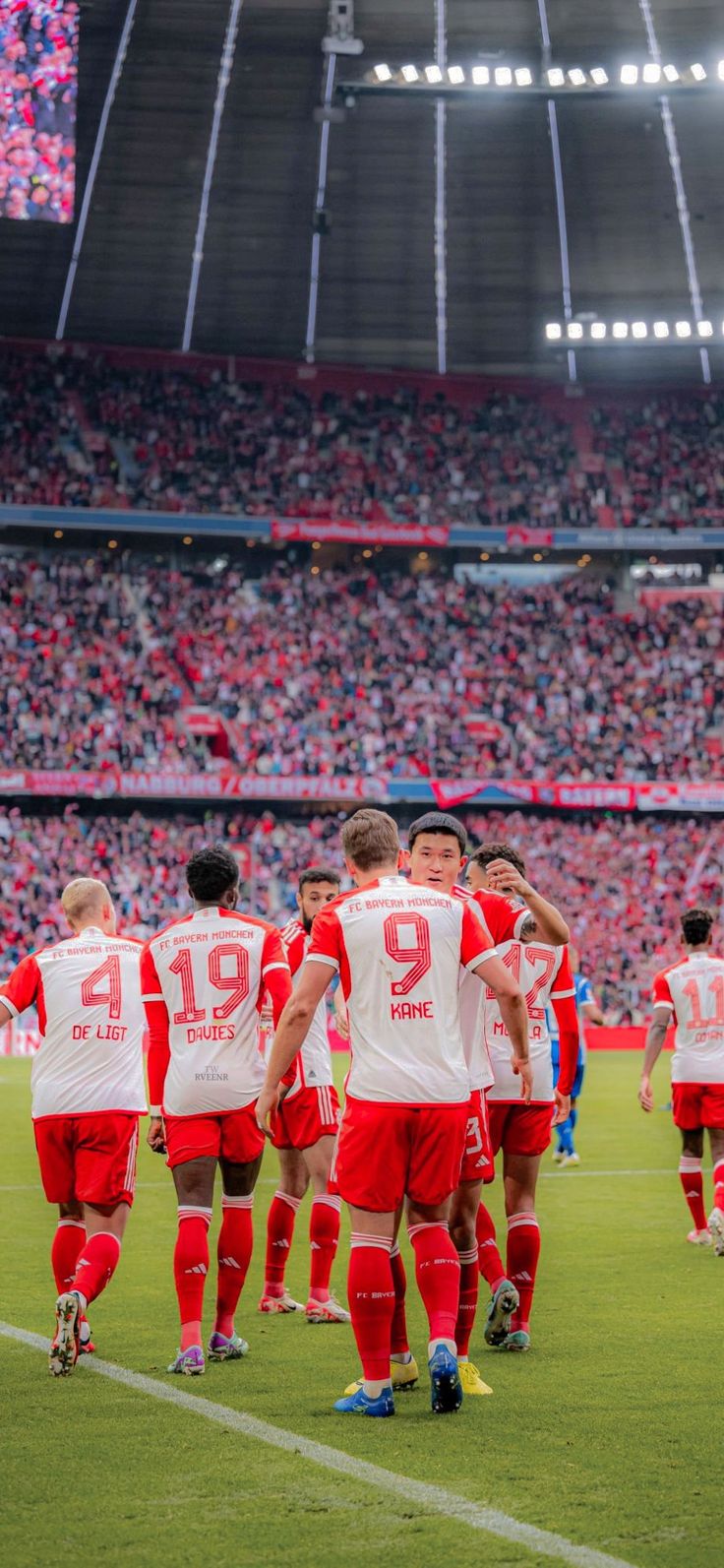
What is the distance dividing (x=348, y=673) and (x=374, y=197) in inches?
444

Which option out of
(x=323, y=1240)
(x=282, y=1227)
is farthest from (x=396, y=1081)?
(x=282, y=1227)

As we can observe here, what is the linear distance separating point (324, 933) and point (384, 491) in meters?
37.8

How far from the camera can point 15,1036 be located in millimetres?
29203

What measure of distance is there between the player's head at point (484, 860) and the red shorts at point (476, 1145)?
1.02 meters

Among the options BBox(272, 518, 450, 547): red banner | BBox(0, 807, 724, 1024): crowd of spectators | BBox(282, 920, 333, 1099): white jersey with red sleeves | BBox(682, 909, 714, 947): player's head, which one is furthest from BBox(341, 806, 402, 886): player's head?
BBox(272, 518, 450, 547): red banner

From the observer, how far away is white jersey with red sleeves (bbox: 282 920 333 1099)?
28.7ft

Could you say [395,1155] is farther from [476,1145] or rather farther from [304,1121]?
[304,1121]

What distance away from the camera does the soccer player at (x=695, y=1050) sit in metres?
10.7

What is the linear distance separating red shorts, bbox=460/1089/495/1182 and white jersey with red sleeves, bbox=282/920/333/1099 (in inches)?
78.0

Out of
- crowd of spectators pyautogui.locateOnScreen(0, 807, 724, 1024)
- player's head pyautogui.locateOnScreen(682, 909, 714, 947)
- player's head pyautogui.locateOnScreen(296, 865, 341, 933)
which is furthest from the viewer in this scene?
crowd of spectators pyautogui.locateOnScreen(0, 807, 724, 1024)

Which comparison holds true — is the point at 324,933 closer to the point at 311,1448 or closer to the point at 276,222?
the point at 311,1448

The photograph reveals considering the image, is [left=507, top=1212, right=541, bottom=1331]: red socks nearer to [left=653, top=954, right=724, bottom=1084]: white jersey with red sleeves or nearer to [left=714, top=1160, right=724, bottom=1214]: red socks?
[left=714, top=1160, right=724, bottom=1214]: red socks

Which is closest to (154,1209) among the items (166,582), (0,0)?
(0,0)

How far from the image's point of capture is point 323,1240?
8484 millimetres
